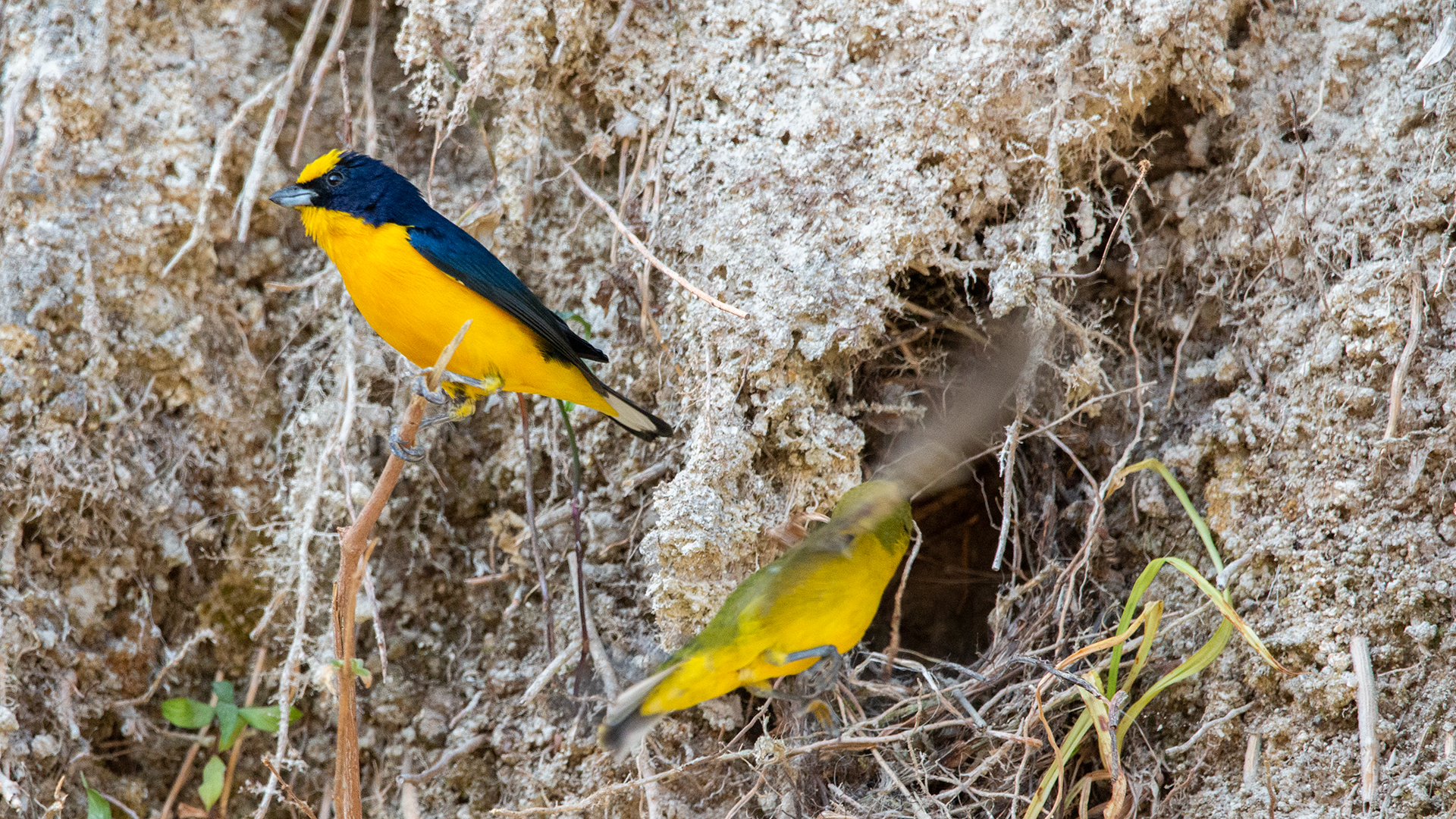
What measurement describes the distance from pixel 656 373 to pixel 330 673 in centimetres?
125

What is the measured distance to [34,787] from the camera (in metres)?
2.90

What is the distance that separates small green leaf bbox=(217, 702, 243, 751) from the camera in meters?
3.08

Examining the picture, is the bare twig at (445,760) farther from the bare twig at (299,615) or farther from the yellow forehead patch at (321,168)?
the yellow forehead patch at (321,168)

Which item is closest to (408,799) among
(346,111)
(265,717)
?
(265,717)

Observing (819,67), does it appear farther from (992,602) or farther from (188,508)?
(188,508)

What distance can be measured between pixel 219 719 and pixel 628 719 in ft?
4.60

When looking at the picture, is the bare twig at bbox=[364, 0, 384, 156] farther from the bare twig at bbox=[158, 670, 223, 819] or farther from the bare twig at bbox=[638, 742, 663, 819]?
the bare twig at bbox=[638, 742, 663, 819]

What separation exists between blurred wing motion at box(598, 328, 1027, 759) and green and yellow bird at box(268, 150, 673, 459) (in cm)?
61

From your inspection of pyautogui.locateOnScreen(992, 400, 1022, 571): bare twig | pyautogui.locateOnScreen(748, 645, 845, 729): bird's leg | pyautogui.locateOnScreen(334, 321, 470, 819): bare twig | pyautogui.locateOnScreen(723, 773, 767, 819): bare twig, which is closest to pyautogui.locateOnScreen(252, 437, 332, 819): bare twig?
pyautogui.locateOnScreen(334, 321, 470, 819): bare twig

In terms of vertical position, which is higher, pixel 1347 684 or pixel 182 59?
pixel 182 59

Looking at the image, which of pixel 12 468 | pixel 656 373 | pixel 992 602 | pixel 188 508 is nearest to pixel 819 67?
pixel 656 373

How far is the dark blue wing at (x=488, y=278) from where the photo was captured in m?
2.84

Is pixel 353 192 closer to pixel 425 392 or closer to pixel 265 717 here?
pixel 425 392

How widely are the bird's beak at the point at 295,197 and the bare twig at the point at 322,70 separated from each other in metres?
0.61
